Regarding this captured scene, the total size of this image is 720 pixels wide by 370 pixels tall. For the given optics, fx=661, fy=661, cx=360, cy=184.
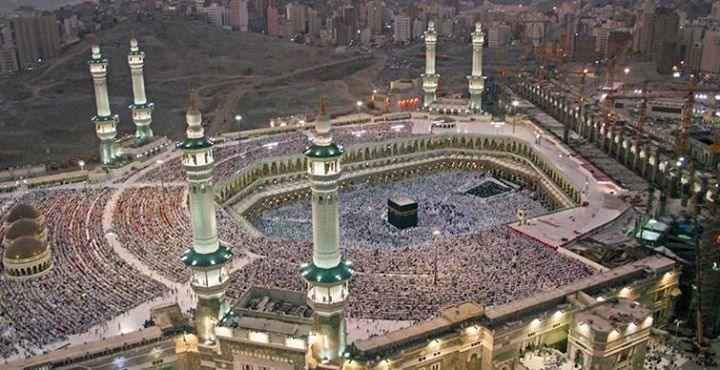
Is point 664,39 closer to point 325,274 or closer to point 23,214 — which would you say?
point 325,274

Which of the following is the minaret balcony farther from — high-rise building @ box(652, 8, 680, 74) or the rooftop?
high-rise building @ box(652, 8, 680, 74)

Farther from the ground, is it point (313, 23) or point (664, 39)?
point (313, 23)

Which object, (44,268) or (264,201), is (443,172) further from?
(44,268)

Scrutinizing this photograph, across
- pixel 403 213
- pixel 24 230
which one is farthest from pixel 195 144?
pixel 403 213

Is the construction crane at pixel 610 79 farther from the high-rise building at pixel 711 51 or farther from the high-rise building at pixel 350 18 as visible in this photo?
the high-rise building at pixel 350 18

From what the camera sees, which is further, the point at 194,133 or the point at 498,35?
the point at 498,35

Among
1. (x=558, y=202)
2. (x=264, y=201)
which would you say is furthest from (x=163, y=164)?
(x=558, y=202)
